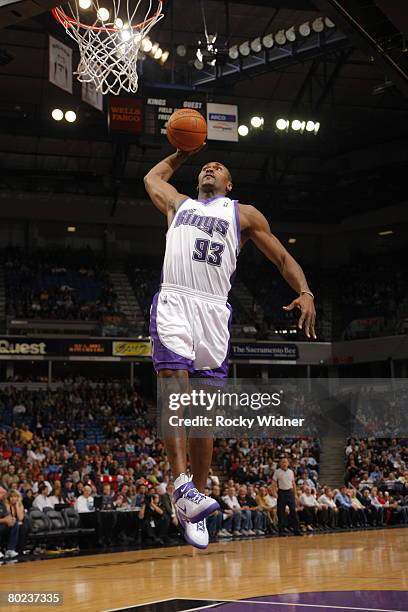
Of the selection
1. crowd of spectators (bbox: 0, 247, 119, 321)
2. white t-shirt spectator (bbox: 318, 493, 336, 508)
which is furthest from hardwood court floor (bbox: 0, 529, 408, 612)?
crowd of spectators (bbox: 0, 247, 119, 321)

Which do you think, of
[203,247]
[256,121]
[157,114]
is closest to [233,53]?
[157,114]

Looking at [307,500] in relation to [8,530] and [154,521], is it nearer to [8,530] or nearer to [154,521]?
[154,521]

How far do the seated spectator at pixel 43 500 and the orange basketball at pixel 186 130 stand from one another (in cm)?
968

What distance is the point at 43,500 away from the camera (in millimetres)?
13055

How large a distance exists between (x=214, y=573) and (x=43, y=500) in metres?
4.45

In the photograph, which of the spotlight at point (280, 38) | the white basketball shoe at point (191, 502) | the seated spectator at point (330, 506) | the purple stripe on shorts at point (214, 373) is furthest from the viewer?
the spotlight at point (280, 38)

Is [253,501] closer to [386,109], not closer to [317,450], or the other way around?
[317,450]

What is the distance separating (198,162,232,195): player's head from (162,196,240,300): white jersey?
0.06m

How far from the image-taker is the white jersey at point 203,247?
400 cm

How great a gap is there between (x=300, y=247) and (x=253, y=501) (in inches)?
720

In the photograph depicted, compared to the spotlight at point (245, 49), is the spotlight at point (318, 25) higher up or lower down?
higher up

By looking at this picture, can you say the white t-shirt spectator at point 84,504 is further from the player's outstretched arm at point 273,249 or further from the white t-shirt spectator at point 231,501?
the player's outstretched arm at point 273,249

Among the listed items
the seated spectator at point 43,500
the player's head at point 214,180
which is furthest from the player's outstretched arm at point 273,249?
the seated spectator at point 43,500

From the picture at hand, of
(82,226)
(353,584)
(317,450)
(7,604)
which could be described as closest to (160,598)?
(7,604)
